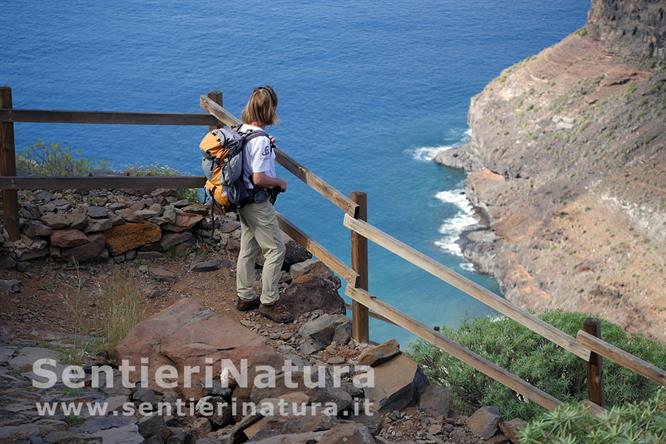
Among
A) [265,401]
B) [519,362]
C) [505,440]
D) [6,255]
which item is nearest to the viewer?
[265,401]

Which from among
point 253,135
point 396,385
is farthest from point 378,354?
point 253,135

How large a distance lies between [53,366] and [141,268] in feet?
8.70

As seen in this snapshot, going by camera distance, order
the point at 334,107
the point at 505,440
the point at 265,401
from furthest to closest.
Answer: the point at 334,107, the point at 505,440, the point at 265,401

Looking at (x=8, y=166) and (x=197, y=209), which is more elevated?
(x=8, y=166)

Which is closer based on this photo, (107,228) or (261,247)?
(261,247)

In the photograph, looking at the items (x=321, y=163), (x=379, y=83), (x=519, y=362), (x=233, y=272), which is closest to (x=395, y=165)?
(x=321, y=163)

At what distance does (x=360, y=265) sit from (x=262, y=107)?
1462 millimetres

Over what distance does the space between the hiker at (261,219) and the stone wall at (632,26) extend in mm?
61578

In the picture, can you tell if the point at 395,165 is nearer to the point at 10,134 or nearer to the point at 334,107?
the point at 334,107

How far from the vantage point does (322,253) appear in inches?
296

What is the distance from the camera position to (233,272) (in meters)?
8.70

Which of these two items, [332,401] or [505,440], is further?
[505,440]

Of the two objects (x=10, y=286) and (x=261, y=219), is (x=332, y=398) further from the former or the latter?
(x=10, y=286)

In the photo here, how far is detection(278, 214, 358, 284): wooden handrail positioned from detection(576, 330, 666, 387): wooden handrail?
1.89 metres
